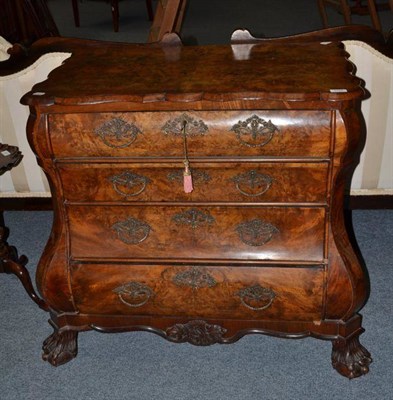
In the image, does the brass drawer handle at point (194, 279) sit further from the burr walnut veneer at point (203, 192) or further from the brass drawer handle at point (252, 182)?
the brass drawer handle at point (252, 182)

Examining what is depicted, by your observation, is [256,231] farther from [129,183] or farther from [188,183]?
[129,183]

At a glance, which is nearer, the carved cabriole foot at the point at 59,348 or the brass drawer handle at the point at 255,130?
the brass drawer handle at the point at 255,130

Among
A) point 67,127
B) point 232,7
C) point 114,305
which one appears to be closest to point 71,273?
point 114,305

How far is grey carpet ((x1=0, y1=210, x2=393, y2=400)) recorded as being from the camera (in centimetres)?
209

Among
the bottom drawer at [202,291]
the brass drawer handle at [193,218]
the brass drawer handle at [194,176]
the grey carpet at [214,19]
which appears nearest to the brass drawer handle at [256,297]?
the bottom drawer at [202,291]

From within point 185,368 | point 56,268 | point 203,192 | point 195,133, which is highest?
point 195,133

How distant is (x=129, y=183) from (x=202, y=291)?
0.42 m

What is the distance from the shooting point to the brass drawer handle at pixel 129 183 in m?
1.88

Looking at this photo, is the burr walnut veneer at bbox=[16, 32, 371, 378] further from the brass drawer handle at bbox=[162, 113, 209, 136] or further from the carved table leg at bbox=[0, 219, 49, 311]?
the carved table leg at bbox=[0, 219, 49, 311]

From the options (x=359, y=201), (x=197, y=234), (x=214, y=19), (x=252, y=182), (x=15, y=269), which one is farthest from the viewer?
(x=214, y=19)

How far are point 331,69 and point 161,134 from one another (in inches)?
21.3

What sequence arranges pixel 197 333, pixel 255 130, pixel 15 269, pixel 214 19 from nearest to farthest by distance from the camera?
pixel 255 130
pixel 197 333
pixel 15 269
pixel 214 19

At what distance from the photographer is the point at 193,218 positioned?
1.93 metres

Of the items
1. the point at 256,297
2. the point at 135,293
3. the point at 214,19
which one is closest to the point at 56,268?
the point at 135,293
